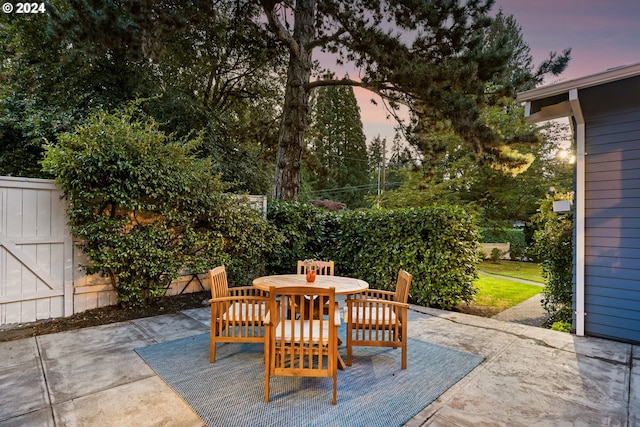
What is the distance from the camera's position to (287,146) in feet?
23.4

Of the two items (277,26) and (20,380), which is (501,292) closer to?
(20,380)

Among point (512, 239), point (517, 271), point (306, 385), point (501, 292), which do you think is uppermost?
point (512, 239)

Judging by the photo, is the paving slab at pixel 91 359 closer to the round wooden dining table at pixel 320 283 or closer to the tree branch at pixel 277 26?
the round wooden dining table at pixel 320 283

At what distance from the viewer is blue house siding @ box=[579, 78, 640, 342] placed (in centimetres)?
333

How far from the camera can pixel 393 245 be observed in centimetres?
502

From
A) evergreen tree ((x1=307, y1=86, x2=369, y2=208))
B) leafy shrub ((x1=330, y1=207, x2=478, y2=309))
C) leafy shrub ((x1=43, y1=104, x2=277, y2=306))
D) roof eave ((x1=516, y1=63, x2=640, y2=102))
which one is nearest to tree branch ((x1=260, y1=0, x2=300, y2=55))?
leafy shrub ((x1=43, y1=104, x2=277, y2=306))

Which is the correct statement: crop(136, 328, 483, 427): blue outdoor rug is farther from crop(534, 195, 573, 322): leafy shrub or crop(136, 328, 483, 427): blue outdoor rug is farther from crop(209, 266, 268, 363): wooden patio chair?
crop(534, 195, 573, 322): leafy shrub

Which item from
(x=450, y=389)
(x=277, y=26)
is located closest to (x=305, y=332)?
(x=450, y=389)

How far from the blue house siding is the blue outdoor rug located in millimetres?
1856

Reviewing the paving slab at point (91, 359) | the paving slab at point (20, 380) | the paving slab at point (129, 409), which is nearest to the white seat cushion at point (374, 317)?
the paving slab at point (129, 409)

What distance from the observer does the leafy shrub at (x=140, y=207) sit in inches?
147

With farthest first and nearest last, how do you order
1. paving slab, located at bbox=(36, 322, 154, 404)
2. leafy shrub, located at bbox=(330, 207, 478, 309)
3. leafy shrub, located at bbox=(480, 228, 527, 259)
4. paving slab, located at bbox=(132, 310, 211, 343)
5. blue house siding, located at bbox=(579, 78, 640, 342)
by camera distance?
1. leafy shrub, located at bbox=(480, 228, 527, 259)
2. leafy shrub, located at bbox=(330, 207, 478, 309)
3. paving slab, located at bbox=(132, 310, 211, 343)
4. blue house siding, located at bbox=(579, 78, 640, 342)
5. paving slab, located at bbox=(36, 322, 154, 404)

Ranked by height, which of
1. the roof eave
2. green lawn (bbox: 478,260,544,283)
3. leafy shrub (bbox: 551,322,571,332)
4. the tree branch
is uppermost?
the tree branch

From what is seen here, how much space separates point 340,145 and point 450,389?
21204mm
